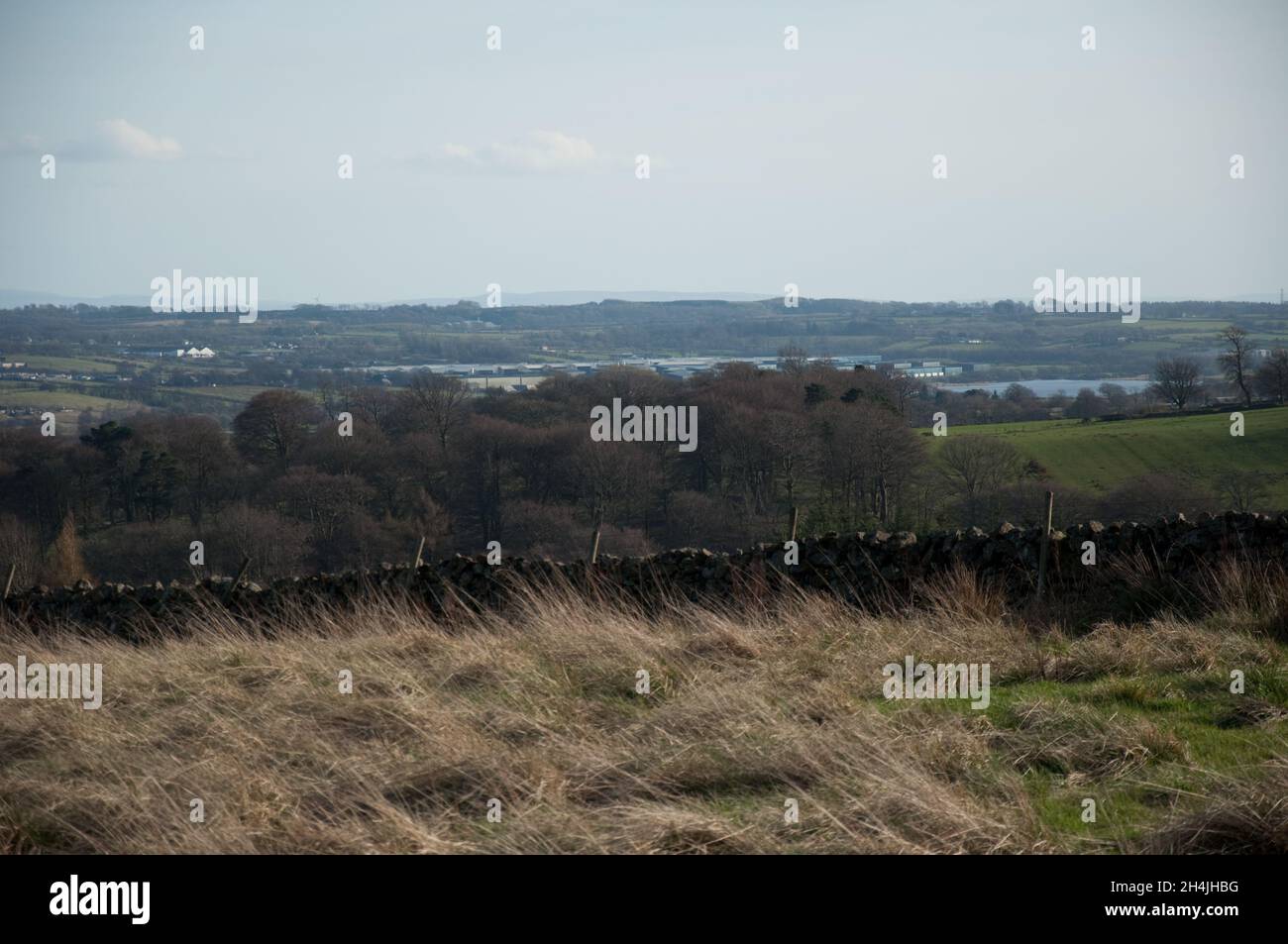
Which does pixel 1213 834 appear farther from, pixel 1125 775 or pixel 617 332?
pixel 617 332

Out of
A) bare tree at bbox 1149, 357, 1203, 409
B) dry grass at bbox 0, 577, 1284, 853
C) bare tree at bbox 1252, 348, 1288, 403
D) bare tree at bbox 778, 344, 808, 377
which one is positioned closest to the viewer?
dry grass at bbox 0, 577, 1284, 853

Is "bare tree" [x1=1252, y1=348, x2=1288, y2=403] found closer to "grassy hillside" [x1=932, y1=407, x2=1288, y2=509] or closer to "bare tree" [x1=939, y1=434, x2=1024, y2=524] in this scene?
"grassy hillside" [x1=932, y1=407, x2=1288, y2=509]

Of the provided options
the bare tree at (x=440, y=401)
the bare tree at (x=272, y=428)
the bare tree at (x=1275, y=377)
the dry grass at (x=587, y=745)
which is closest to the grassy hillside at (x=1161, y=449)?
the bare tree at (x=1275, y=377)

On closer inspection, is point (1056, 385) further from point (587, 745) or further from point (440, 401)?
point (587, 745)

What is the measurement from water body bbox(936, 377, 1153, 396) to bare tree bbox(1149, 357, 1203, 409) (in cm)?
533

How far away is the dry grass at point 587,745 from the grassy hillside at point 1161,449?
30.8 m

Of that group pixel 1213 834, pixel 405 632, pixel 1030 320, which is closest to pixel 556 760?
pixel 1213 834

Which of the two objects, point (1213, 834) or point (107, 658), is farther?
point (107, 658)

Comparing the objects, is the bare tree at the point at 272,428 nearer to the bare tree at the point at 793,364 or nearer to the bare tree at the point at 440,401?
the bare tree at the point at 440,401

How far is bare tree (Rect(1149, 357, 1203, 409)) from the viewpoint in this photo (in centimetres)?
5231

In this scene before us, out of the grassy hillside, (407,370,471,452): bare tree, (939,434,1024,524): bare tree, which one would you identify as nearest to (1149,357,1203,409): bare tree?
the grassy hillside

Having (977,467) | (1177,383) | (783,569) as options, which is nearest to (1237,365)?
(1177,383)

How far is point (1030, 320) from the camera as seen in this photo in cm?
8750
